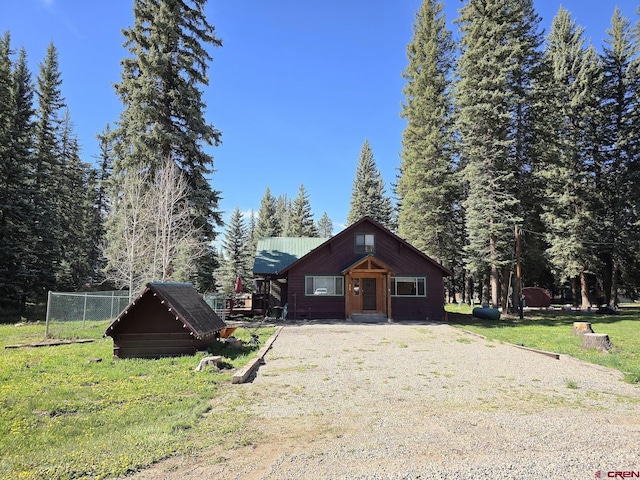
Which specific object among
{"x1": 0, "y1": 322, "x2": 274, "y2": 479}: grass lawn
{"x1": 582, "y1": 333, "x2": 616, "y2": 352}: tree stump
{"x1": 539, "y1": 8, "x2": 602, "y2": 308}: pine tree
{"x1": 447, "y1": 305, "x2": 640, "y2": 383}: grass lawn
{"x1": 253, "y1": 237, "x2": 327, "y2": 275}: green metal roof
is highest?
{"x1": 539, "y1": 8, "x2": 602, "y2": 308}: pine tree

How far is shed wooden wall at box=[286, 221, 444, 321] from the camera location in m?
21.4

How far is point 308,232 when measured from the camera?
49438 mm

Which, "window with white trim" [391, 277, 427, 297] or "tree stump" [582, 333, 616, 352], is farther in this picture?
"window with white trim" [391, 277, 427, 297]

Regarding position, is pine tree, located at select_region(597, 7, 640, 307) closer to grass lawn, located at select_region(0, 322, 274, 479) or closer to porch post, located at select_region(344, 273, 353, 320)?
porch post, located at select_region(344, 273, 353, 320)

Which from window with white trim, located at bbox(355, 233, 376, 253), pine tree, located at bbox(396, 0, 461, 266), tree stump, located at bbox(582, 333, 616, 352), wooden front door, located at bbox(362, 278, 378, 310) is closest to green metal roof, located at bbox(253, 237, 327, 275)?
window with white trim, located at bbox(355, 233, 376, 253)

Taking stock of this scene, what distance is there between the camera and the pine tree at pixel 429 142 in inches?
1077

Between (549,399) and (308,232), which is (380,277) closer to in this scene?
(549,399)

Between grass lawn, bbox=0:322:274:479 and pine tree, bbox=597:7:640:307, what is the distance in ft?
92.3

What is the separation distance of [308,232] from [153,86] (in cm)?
3139

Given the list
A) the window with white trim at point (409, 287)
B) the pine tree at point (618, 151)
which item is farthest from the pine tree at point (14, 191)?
the pine tree at point (618, 151)

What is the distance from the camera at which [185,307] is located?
1012cm

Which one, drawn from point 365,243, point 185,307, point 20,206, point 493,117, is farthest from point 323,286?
point 20,206

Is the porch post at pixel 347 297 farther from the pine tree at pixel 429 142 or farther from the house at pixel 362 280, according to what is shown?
the pine tree at pixel 429 142

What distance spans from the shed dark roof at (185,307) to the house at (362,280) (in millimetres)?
9959
